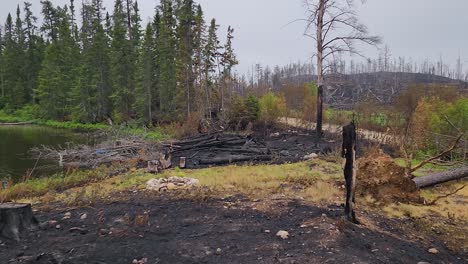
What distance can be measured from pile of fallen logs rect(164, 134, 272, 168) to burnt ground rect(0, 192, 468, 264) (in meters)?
5.54

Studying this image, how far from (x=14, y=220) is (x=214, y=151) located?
30.2 ft

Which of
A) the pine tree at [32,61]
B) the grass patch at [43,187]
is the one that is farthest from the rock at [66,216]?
the pine tree at [32,61]

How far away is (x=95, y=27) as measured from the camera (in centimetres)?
3669

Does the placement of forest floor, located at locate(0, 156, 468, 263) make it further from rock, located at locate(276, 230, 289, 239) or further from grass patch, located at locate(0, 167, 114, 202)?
grass patch, located at locate(0, 167, 114, 202)

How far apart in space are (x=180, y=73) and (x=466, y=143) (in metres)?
20.2

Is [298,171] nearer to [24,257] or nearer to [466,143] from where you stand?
[466,143]

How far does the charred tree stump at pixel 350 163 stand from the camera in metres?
5.46

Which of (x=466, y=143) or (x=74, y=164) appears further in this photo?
(x=74, y=164)

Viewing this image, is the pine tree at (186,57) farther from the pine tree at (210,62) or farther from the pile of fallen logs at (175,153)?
the pile of fallen logs at (175,153)

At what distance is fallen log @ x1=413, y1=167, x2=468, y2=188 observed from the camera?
318 inches

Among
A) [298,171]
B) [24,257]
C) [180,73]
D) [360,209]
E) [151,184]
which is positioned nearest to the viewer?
[24,257]

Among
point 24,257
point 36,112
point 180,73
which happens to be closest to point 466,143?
point 24,257

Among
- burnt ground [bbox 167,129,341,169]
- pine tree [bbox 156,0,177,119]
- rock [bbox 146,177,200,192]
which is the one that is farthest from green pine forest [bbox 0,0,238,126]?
rock [bbox 146,177,200,192]

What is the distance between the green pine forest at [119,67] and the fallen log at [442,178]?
16.1 m
